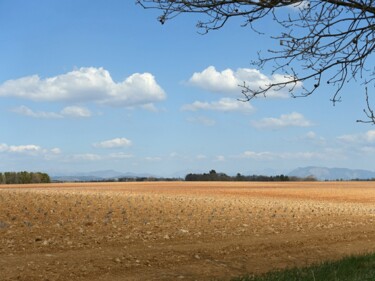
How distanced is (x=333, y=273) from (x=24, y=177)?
9545 cm

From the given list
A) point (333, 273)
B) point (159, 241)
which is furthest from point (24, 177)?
point (333, 273)

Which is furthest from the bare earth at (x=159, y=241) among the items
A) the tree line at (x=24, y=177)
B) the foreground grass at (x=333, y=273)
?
the tree line at (x=24, y=177)

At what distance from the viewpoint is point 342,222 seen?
20.5m

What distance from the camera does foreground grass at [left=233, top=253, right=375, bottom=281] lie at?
9.19 metres

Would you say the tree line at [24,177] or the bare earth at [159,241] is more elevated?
the tree line at [24,177]

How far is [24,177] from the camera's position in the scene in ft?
323

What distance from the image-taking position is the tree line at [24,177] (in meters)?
97.5

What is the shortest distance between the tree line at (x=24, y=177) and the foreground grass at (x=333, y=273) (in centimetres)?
9169

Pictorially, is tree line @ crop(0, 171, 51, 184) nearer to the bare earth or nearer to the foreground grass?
the bare earth

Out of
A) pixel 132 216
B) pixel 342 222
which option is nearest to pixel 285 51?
pixel 132 216

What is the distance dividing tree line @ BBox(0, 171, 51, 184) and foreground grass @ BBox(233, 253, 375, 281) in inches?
3610

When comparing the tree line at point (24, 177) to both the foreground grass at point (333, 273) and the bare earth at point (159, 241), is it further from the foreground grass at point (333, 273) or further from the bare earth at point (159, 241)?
the foreground grass at point (333, 273)

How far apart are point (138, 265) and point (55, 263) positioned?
1.87 m

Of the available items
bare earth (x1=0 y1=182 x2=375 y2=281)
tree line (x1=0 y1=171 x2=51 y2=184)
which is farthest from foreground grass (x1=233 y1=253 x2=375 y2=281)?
tree line (x1=0 y1=171 x2=51 y2=184)
